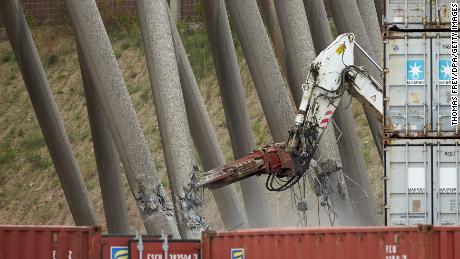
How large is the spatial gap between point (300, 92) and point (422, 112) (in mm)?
13846

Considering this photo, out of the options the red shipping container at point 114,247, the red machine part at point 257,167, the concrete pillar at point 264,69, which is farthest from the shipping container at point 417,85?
the concrete pillar at point 264,69

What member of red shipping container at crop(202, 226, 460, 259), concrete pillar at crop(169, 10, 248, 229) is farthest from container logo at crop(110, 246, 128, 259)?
concrete pillar at crop(169, 10, 248, 229)

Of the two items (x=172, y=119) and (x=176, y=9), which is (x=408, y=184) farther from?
(x=176, y=9)

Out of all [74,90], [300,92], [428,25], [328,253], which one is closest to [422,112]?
[428,25]

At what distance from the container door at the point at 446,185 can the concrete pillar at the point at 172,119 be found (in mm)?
6949

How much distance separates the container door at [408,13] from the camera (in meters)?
36.3

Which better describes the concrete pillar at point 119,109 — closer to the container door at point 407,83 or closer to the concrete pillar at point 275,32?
the container door at point 407,83

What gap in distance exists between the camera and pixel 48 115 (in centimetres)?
5056

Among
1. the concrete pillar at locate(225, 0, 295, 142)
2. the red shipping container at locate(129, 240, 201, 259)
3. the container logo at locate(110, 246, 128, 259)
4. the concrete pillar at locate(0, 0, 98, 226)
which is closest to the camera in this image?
the red shipping container at locate(129, 240, 201, 259)

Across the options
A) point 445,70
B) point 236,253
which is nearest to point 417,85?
point 445,70

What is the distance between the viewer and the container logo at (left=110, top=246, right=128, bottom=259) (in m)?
29.6

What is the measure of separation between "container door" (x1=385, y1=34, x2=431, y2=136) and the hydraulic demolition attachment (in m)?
4.53

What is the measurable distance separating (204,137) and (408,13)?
45.7 feet

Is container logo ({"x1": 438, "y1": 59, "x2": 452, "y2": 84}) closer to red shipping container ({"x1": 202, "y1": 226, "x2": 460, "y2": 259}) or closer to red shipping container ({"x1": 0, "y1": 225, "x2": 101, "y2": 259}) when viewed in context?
red shipping container ({"x1": 202, "y1": 226, "x2": 460, "y2": 259})
